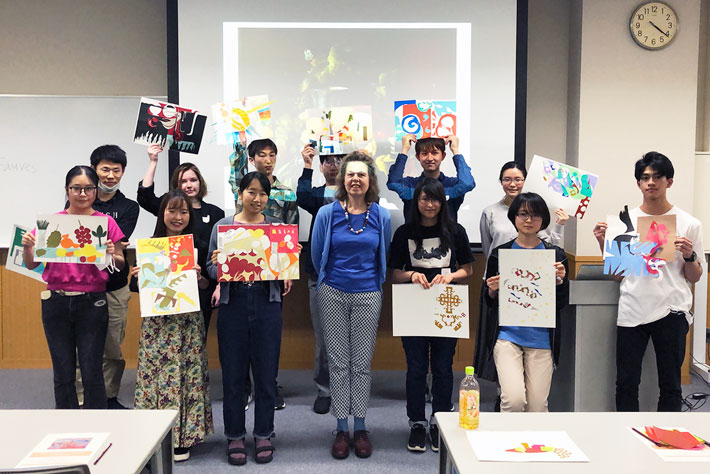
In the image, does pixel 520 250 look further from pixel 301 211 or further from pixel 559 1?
pixel 559 1

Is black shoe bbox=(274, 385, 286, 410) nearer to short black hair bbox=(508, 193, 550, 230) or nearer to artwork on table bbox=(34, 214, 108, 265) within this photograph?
artwork on table bbox=(34, 214, 108, 265)

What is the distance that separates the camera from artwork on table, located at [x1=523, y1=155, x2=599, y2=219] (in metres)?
3.05

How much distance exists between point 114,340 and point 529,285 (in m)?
2.42

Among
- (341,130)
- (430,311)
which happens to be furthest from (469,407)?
(341,130)

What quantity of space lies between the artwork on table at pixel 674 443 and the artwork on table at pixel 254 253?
5.24ft

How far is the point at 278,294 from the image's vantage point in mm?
2865

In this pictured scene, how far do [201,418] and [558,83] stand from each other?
3466mm

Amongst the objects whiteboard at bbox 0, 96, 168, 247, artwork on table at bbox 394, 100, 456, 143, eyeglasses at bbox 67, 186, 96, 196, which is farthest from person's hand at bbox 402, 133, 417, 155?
whiteboard at bbox 0, 96, 168, 247

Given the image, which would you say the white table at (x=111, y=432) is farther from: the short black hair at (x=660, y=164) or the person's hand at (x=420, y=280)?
the short black hair at (x=660, y=164)

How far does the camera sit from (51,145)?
427 centimetres

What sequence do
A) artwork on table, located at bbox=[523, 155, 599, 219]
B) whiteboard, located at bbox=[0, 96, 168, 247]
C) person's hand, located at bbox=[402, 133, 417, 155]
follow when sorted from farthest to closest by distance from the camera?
whiteboard, located at bbox=[0, 96, 168, 247] < person's hand, located at bbox=[402, 133, 417, 155] < artwork on table, located at bbox=[523, 155, 599, 219]

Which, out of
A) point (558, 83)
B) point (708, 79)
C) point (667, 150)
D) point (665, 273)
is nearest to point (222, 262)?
point (665, 273)

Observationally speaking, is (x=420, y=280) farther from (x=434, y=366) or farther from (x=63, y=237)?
(x=63, y=237)

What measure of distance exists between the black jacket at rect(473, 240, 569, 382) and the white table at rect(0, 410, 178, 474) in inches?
60.8
